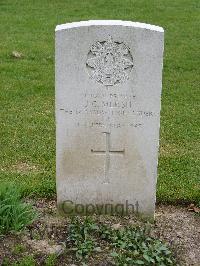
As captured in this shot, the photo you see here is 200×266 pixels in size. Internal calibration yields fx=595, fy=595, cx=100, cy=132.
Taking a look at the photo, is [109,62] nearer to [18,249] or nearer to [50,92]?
[18,249]

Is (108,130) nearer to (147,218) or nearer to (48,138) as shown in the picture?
(147,218)

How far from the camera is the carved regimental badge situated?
179 inches

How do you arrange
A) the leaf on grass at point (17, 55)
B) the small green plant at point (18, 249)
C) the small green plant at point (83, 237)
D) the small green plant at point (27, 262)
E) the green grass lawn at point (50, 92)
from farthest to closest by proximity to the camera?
the leaf on grass at point (17, 55) < the green grass lawn at point (50, 92) < the small green plant at point (83, 237) < the small green plant at point (18, 249) < the small green plant at point (27, 262)

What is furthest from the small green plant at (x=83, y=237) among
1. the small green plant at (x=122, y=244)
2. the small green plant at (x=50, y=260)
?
the small green plant at (x=50, y=260)

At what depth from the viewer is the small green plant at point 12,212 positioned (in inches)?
179

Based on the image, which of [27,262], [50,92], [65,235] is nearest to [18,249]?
[27,262]

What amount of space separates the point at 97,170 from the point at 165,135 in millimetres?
2439

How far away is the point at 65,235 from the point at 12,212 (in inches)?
19.4

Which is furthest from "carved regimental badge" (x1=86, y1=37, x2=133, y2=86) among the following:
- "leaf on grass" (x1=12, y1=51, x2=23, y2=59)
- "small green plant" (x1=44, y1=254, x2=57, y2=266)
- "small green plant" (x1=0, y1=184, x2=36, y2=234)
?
"leaf on grass" (x1=12, y1=51, x2=23, y2=59)

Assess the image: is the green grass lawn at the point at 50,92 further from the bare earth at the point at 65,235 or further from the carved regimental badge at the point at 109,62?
the carved regimental badge at the point at 109,62

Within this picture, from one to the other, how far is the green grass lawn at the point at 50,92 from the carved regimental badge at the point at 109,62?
1.46 m

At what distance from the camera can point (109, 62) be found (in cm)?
462

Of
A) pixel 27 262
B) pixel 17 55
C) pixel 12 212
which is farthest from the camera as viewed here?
pixel 17 55

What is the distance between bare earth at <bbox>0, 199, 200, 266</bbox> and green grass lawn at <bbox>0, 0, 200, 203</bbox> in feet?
1.03
